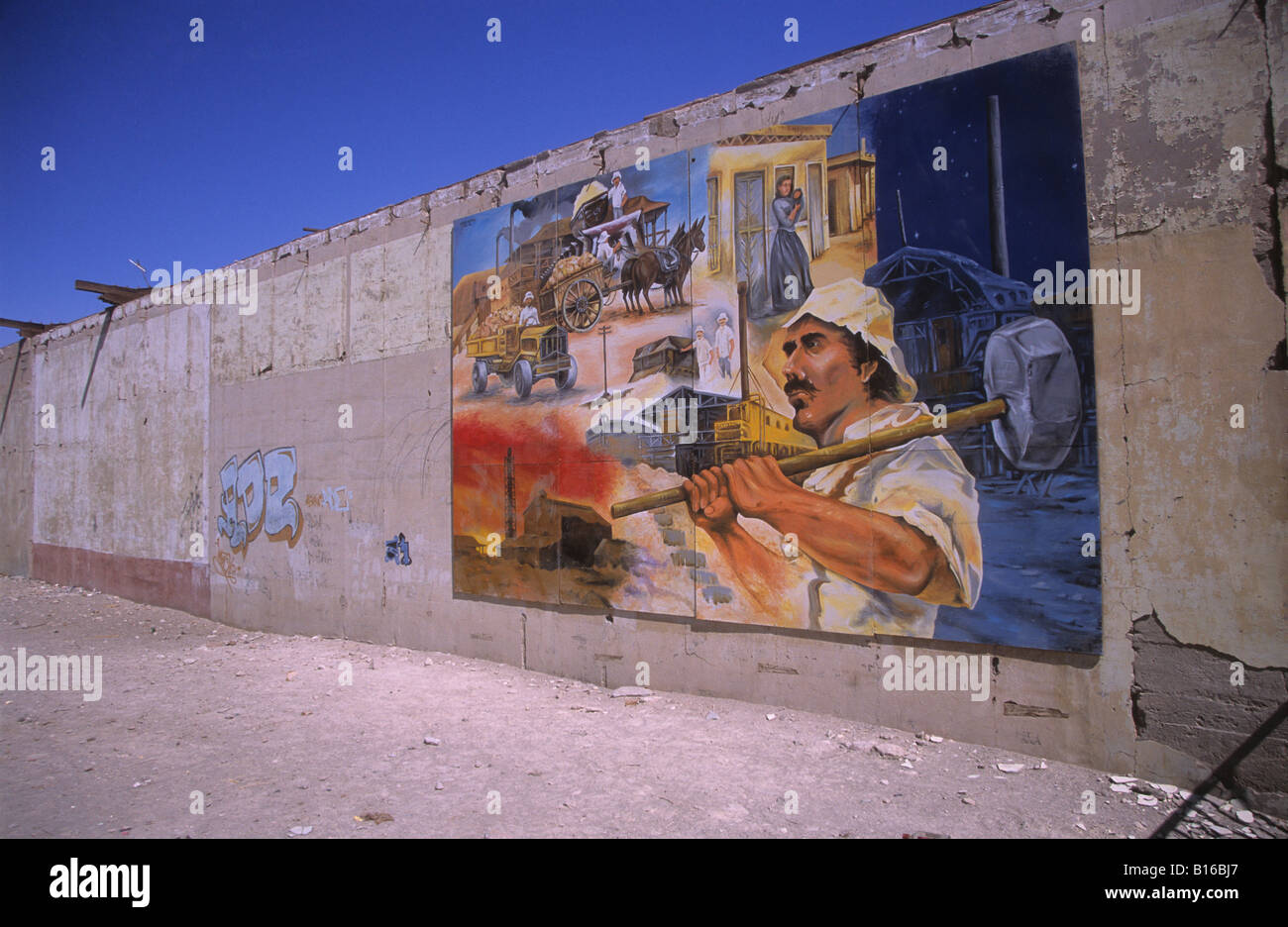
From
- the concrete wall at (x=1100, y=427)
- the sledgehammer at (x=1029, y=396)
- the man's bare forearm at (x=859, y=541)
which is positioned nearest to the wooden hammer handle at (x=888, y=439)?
the sledgehammer at (x=1029, y=396)

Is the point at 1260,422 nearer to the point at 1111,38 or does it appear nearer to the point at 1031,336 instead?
the point at 1031,336

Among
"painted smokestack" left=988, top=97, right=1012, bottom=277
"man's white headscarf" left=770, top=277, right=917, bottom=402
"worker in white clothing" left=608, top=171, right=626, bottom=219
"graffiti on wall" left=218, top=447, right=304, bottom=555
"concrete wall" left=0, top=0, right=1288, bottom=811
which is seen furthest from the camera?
"graffiti on wall" left=218, top=447, right=304, bottom=555

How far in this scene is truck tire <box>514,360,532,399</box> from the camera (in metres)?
8.21

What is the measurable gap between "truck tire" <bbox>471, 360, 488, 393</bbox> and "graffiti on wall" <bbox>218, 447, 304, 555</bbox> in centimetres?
386

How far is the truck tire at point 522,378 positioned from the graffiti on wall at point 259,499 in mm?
4480

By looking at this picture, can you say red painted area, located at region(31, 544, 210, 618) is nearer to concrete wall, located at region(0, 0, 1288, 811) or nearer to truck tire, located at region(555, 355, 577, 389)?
concrete wall, located at region(0, 0, 1288, 811)

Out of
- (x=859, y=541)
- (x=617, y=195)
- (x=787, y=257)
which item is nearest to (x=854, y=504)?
(x=859, y=541)

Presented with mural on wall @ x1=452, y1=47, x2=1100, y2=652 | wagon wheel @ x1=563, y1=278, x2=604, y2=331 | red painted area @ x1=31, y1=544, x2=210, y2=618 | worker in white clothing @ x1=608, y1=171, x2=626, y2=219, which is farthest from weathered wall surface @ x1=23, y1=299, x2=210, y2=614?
worker in white clothing @ x1=608, y1=171, x2=626, y2=219

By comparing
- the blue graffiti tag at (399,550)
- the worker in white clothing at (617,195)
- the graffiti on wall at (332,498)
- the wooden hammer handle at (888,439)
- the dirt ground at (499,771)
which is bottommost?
the dirt ground at (499,771)

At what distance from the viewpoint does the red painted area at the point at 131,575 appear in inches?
495

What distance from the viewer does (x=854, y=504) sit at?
19.5 feet

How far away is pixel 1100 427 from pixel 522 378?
5392 mm

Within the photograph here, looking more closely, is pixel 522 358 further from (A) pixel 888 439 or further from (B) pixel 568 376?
(A) pixel 888 439

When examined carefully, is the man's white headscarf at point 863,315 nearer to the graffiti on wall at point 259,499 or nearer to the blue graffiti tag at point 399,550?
the blue graffiti tag at point 399,550
